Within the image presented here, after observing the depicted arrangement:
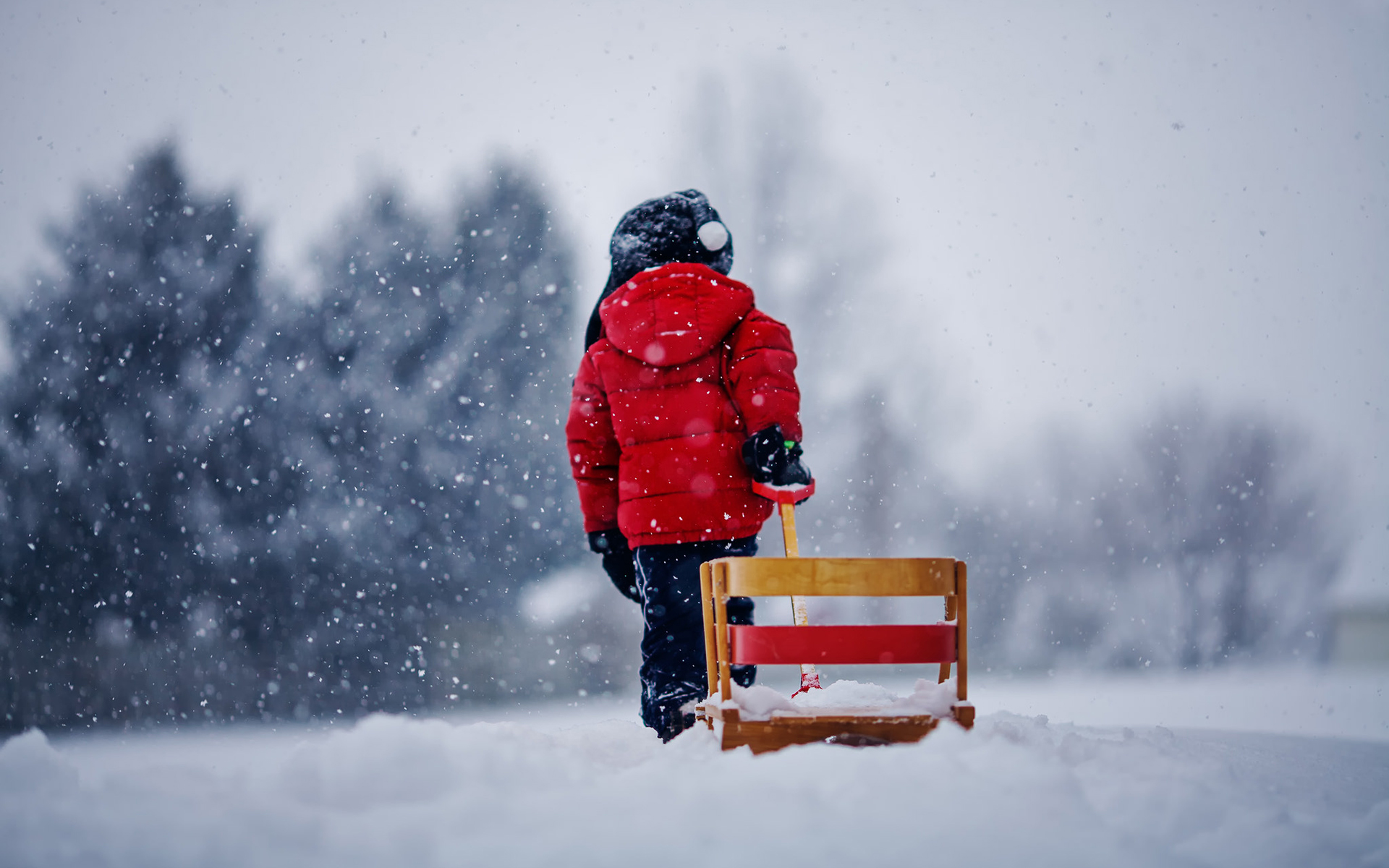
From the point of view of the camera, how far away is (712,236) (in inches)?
112

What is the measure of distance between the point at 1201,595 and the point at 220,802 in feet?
29.6

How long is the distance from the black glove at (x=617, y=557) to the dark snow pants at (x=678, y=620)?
35 centimetres

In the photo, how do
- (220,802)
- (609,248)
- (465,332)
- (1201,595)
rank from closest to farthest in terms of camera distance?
1. (220,802)
2. (609,248)
3. (465,332)
4. (1201,595)

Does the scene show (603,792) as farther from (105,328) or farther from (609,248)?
(105,328)

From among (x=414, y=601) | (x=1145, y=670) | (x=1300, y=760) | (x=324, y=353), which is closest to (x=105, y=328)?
(x=324, y=353)

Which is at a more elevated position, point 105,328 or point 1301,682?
point 105,328

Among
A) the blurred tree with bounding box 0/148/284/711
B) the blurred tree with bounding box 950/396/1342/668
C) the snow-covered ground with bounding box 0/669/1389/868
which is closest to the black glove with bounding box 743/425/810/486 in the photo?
the snow-covered ground with bounding box 0/669/1389/868

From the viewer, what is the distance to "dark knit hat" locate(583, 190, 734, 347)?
2.88 m

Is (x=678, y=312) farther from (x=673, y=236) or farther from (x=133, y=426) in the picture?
(x=133, y=426)

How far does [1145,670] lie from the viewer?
26.4 feet

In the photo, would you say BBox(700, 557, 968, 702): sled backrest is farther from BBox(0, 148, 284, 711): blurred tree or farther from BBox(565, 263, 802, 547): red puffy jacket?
BBox(0, 148, 284, 711): blurred tree

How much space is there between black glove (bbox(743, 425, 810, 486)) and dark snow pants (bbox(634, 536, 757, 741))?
0.27 m

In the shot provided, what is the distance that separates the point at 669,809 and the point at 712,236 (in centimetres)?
197

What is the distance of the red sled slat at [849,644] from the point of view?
183cm
